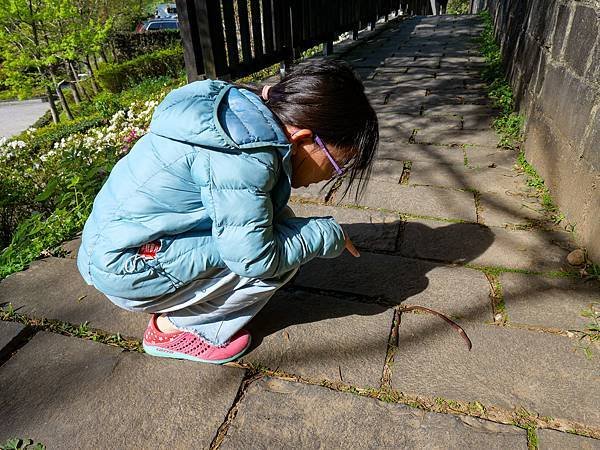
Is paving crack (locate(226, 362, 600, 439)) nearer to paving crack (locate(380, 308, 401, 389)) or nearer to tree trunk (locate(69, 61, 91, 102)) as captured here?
paving crack (locate(380, 308, 401, 389))

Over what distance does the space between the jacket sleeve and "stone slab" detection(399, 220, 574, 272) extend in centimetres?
97

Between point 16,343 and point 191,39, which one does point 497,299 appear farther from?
point 191,39

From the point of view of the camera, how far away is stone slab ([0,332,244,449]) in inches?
51.1

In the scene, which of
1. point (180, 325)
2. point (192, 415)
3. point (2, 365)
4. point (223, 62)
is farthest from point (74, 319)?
point (223, 62)

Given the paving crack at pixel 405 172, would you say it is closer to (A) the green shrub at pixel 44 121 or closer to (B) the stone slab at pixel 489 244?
(B) the stone slab at pixel 489 244

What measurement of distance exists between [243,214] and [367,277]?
891 mm

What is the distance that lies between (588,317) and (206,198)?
1441mm

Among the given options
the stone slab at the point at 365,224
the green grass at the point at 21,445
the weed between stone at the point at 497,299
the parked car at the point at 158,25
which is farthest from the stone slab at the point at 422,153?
the parked car at the point at 158,25

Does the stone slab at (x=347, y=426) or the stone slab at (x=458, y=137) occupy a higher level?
the stone slab at (x=347, y=426)

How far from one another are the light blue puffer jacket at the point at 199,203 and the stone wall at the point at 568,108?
1305 mm

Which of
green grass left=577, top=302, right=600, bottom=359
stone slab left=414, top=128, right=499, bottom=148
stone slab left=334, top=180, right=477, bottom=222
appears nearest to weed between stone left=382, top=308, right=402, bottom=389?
green grass left=577, top=302, right=600, bottom=359

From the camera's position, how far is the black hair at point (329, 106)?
1280mm

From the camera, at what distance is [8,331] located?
167 cm

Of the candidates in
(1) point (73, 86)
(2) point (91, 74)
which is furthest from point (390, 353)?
(1) point (73, 86)
